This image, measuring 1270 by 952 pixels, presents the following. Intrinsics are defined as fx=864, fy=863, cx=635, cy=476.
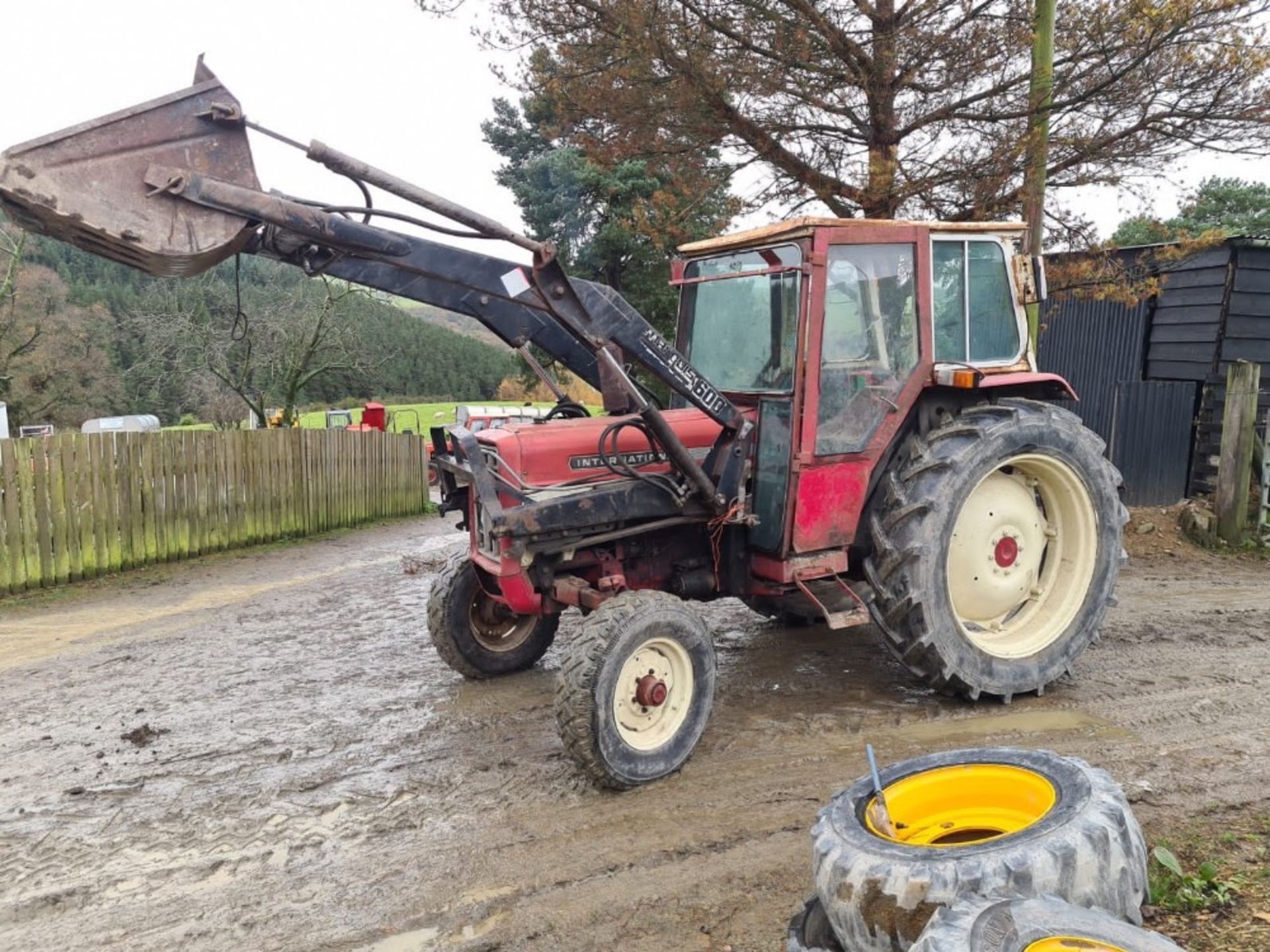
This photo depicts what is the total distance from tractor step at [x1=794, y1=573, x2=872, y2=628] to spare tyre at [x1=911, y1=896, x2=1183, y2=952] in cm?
225

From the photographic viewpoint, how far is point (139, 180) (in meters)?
3.16

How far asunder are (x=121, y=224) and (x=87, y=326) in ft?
84.1

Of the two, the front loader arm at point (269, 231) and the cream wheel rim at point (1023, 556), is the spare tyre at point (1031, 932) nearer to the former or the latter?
the front loader arm at point (269, 231)

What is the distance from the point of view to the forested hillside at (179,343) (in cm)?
1803

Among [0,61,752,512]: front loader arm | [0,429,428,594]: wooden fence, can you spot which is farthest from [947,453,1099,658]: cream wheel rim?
[0,429,428,594]: wooden fence

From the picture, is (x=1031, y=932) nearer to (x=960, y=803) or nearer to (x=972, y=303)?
(x=960, y=803)

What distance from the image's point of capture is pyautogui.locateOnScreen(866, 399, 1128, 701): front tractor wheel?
14.3 ft

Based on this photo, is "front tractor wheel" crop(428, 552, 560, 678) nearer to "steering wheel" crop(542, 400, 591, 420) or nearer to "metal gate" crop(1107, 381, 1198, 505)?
"steering wheel" crop(542, 400, 591, 420)

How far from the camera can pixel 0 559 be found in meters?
7.62

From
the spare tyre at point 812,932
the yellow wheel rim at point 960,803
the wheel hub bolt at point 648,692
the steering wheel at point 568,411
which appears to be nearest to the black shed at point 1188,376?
the steering wheel at point 568,411

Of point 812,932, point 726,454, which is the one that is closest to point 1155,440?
point 726,454

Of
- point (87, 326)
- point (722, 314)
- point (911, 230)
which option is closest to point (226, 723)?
point (722, 314)

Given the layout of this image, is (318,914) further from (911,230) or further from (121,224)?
(911,230)

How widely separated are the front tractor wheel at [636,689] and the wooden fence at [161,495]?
658cm
